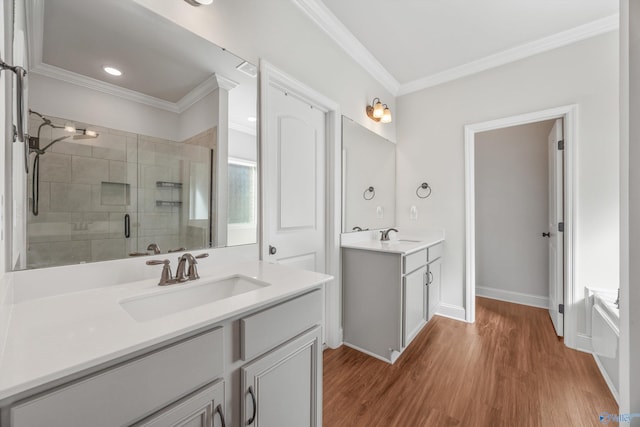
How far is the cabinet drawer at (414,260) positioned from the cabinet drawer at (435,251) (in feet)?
0.55

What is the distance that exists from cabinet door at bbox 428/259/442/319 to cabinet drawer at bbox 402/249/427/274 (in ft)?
0.78

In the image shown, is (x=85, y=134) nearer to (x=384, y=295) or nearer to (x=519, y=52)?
(x=384, y=295)

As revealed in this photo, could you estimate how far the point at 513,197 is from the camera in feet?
10.4

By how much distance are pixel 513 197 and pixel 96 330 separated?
3889 millimetres

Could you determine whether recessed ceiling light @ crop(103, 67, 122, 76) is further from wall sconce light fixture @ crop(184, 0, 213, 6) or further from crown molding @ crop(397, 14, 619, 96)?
crown molding @ crop(397, 14, 619, 96)

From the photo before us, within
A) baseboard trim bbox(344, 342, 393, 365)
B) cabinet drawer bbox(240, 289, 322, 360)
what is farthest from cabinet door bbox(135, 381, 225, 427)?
baseboard trim bbox(344, 342, 393, 365)

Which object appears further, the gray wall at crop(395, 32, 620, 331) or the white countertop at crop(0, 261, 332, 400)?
the gray wall at crop(395, 32, 620, 331)

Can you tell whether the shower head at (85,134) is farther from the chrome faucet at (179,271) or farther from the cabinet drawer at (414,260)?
the cabinet drawer at (414,260)

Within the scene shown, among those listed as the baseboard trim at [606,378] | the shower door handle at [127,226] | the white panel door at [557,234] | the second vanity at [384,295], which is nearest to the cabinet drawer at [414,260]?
the second vanity at [384,295]

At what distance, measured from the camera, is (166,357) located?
2.12ft

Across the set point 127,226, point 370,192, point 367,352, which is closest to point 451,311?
point 367,352

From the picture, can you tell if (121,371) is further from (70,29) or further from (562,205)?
(562,205)

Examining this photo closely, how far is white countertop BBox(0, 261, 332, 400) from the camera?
0.49m

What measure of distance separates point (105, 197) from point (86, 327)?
55 cm
